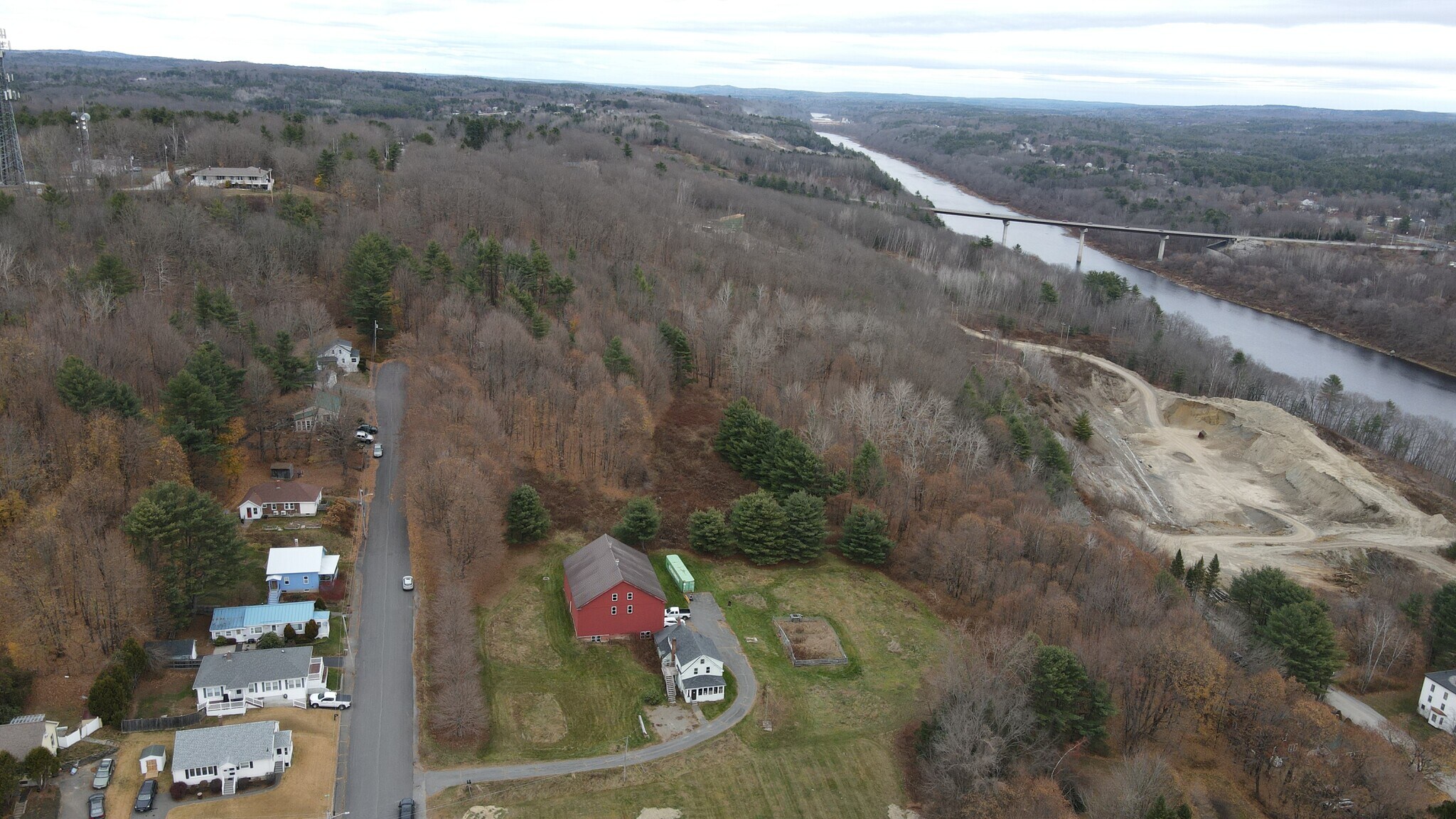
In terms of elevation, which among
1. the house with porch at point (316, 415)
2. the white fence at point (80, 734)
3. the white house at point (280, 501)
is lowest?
the white fence at point (80, 734)

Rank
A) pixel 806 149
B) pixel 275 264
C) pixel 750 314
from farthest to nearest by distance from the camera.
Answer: pixel 806 149
pixel 750 314
pixel 275 264

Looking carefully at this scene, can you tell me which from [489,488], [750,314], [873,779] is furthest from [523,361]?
[873,779]

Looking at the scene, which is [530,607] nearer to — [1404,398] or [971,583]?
[971,583]

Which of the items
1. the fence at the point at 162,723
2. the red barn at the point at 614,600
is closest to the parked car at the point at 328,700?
the fence at the point at 162,723

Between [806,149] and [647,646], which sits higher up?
[806,149]

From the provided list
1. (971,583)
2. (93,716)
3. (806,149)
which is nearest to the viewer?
(93,716)

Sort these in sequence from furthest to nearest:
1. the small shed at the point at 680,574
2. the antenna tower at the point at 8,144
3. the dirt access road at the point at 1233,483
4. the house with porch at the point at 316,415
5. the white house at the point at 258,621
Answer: the antenna tower at the point at 8,144, the dirt access road at the point at 1233,483, the house with porch at the point at 316,415, the small shed at the point at 680,574, the white house at the point at 258,621

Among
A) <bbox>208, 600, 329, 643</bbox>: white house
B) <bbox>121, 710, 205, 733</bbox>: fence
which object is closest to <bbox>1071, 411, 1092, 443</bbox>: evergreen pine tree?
<bbox>208, 600, 329, 643</bbox>: white house

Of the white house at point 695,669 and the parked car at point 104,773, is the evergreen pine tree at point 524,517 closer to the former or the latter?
the white house at point 695,669
